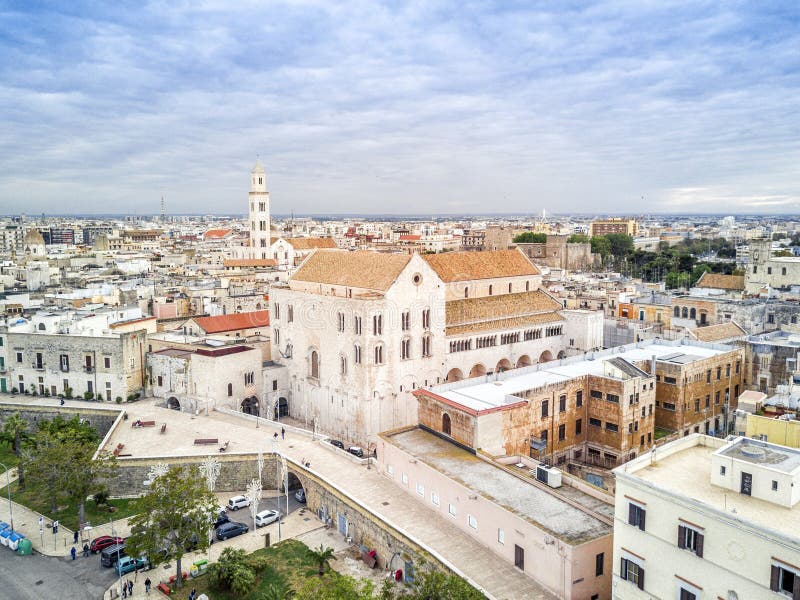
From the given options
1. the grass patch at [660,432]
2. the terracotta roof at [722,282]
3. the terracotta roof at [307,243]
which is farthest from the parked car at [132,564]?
the terracotta roof at [307,243]

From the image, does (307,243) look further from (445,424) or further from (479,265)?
(445,424)

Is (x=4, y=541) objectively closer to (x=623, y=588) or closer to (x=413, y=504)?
(x=413, y=504)

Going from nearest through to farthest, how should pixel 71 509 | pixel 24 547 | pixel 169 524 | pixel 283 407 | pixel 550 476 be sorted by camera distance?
pixel 169 524 < pixel 550 476 < pixel 24 547 < pixel 71 509 < pixel 283 407

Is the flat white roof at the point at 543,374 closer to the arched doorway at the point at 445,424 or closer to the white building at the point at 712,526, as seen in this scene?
the arched doorway at the point at 445,424

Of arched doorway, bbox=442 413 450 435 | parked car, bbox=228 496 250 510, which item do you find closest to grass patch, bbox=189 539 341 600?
parked car, bbox=228 496 250 510

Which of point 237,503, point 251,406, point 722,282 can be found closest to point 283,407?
point 251,406

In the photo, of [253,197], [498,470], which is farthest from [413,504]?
[253,197]
